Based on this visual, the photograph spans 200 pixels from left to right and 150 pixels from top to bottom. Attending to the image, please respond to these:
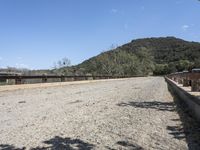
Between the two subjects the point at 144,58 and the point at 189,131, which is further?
the point at 144,58

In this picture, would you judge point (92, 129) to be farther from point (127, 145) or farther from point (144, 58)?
point (144, 58)

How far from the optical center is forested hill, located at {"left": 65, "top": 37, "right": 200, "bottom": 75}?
11118cm

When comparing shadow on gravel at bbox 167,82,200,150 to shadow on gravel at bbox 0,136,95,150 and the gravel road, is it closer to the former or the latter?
the gravel road

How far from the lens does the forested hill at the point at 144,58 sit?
365 feet

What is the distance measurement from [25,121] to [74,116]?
51.7 inches

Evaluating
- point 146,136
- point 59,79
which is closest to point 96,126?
point 146,136

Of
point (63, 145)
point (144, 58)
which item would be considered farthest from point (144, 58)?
point (63, 145)

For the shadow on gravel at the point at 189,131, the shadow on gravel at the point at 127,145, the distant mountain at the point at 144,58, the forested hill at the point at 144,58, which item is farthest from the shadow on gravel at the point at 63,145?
the forested hill at the point at 144,58

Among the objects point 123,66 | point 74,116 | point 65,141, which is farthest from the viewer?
point 123,66

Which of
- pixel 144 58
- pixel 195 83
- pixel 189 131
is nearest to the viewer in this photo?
pixel 189 131

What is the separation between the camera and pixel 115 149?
5.96 meters

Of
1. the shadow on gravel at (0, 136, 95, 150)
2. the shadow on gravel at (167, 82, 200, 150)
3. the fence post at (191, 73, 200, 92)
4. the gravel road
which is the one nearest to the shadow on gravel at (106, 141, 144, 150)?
the gravel road

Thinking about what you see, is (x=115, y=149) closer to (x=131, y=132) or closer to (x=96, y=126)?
(x=131, y=132)

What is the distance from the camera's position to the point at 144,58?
Result: 178 m
